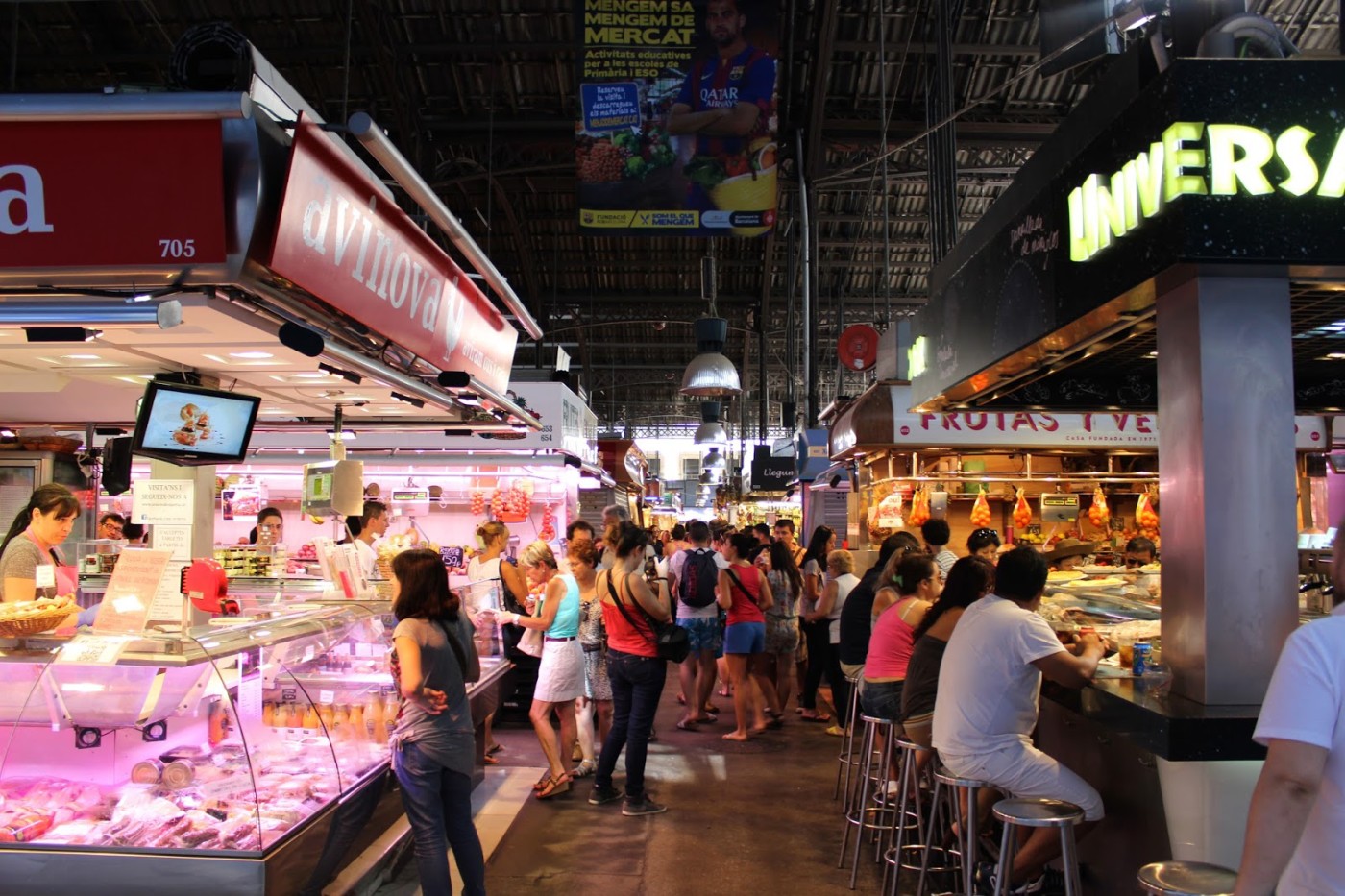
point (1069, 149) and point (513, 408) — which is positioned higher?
point (1069, 149)

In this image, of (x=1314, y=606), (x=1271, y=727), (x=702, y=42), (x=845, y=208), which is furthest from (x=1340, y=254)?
(x=845, y=208)

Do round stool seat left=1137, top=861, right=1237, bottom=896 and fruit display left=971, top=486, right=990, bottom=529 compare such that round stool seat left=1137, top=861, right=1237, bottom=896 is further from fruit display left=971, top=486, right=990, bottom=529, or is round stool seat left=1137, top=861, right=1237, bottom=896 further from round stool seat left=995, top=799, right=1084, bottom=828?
fruit display left=971, top=486, right=990, bottom=529

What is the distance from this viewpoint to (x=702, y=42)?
7469mm

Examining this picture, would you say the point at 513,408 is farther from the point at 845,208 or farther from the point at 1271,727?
the point at 845,208

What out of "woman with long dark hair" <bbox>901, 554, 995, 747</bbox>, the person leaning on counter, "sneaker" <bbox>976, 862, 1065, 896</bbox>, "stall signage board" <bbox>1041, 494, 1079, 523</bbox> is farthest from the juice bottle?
"stall signage board" <bbox>1041, 494, 1079, 523</bbox>

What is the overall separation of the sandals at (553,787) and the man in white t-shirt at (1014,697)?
320cm

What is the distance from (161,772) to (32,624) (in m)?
0.74

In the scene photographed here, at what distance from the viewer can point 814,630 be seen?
9.58 metres

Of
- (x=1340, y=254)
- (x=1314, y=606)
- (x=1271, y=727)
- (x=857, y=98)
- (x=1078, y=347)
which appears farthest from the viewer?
(x=857, y=98)

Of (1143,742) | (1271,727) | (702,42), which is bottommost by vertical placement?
(1143,742)

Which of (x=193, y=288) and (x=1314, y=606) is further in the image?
(x=1314, y=606)

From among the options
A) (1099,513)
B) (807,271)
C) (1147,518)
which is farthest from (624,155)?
(1147,518)

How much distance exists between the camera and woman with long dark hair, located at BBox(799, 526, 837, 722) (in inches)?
375

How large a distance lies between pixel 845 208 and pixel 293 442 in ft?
31.2
